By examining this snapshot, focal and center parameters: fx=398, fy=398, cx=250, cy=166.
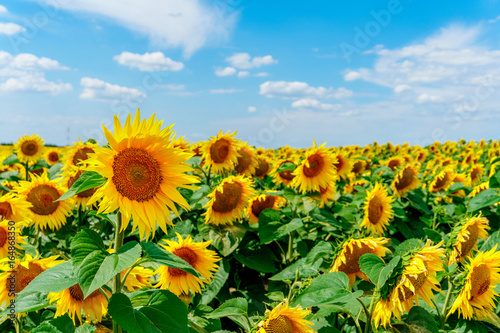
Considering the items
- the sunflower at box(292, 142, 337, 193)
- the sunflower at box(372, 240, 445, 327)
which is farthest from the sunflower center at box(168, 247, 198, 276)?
the sunflower at box(292, 142, 337, 193)

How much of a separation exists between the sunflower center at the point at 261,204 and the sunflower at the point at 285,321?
2.14 meters

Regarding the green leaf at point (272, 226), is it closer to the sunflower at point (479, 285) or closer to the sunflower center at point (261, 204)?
the sunflower center at point (261, 204)

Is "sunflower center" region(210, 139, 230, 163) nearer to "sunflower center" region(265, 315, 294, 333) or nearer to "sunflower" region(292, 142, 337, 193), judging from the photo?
"sunflower" region(292, 142, 337, 193)

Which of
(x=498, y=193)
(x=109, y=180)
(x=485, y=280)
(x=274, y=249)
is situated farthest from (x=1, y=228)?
(x=498, y=193)

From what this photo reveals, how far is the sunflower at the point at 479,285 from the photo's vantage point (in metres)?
2.44

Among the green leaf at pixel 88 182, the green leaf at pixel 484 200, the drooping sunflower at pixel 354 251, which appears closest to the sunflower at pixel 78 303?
the green leaf at pixel 88 182

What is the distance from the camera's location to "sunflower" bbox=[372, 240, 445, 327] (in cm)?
201

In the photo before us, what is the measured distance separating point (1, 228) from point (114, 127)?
6.84ft

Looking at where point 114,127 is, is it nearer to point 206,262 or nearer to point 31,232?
point 206,262

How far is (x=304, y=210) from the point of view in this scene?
4.09 metres

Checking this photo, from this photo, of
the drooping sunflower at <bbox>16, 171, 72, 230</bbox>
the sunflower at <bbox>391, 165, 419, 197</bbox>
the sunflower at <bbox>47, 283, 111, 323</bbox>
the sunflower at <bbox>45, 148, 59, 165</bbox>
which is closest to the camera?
the sunflower at <bbox>47, 283, 111, 323</bbox>

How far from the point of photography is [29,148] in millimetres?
7465

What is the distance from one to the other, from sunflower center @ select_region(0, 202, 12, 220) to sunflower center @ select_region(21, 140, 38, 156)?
14.0 feet

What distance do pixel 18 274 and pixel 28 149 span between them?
5.58m
